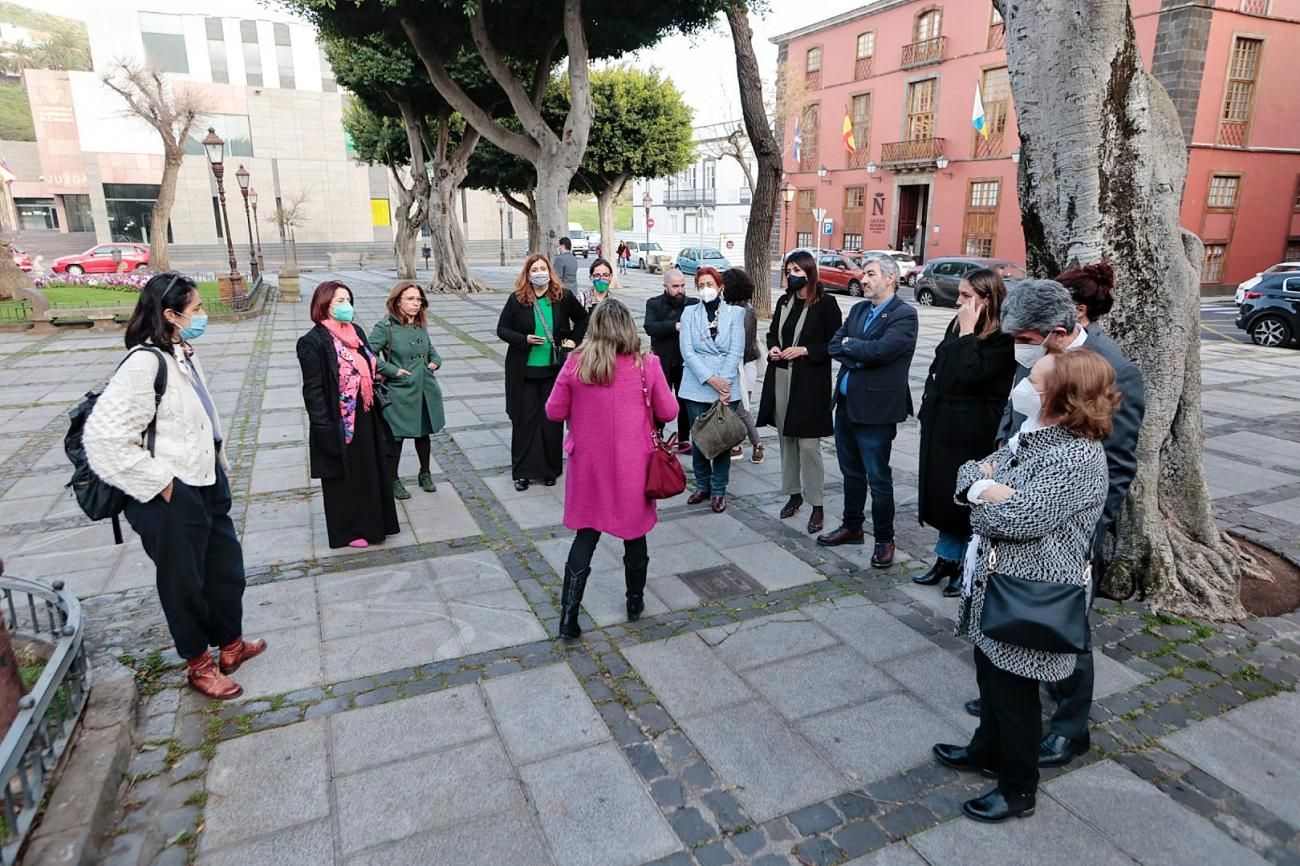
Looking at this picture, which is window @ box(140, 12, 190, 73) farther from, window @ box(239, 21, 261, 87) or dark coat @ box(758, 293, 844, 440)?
dark coat @ box(758, 293, 844, 440)

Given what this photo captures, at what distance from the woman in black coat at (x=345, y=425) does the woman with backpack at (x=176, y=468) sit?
3.62 ft

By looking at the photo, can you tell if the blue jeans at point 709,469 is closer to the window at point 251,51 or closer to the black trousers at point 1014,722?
the black trousers at point 1014,722

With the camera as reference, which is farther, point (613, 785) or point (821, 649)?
point (821, 649)

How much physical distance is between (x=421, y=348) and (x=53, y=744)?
3.54 m

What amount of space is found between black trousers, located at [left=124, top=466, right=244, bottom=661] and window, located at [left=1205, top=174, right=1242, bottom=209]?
29468mm

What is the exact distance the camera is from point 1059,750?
3062mm

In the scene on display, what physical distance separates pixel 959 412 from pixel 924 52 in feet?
109

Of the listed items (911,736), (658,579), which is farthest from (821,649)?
(658,579)

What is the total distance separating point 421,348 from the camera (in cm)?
589

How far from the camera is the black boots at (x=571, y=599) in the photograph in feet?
12.9

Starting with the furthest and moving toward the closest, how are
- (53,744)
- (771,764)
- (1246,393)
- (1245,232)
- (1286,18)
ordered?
(1245,232), (1286,18), (1246,393), (771,764), (53,744)

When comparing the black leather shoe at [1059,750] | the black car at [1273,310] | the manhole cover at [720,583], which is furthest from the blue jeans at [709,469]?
the black car at [1273,310]

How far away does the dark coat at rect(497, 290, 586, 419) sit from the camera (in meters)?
6.21

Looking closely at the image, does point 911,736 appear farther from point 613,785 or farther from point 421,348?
point 421,348
